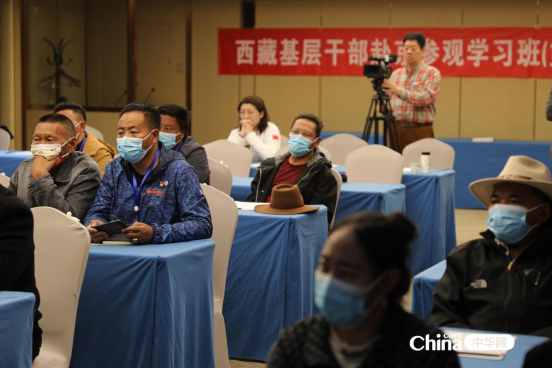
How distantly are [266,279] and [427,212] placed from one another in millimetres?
2179

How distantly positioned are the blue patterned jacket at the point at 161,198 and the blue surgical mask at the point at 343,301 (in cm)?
163

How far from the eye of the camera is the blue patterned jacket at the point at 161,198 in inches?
118

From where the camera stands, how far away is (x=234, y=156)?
5.80 m

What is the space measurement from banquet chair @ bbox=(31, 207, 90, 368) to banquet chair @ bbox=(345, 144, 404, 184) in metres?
3.30

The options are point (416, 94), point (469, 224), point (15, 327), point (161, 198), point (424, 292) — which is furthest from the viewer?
point (469, 224)

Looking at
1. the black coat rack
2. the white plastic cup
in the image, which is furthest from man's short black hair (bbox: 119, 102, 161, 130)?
the black coat rack

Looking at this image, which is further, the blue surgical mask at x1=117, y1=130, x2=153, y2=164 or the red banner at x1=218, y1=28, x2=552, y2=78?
the red banner at x1=218, y1=28, x2=552, y2=78

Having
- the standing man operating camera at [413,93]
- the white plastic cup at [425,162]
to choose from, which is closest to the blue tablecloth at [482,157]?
the standing man operating camera at [413,93]

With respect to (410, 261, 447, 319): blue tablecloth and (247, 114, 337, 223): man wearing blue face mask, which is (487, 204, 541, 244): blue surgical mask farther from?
(247, 114, 337, 223): man wearing blue face mask

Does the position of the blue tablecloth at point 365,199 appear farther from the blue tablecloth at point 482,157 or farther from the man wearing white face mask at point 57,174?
the blue tablecloth at point 482,157

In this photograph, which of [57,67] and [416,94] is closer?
[416,94]

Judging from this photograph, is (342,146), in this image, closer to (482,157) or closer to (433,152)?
(433,152)

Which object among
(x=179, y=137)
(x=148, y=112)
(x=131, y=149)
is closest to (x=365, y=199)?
(x=179, y=137)

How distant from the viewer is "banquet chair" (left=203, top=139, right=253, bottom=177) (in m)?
5.75
